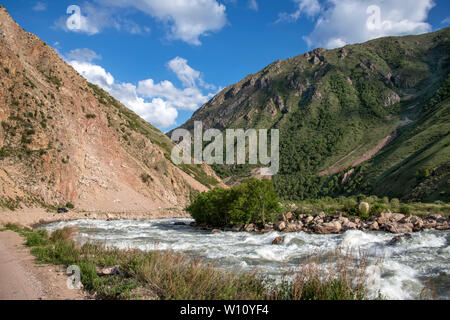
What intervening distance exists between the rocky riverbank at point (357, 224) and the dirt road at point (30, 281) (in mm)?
23956

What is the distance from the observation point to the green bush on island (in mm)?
35188

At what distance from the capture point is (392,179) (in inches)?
2680

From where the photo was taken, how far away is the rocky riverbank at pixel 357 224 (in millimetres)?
27308

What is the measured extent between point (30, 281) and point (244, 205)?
2955cm

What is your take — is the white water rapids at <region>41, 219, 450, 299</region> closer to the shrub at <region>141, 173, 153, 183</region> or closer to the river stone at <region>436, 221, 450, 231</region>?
the river stone at <region>436, 221, 450, 231</region>

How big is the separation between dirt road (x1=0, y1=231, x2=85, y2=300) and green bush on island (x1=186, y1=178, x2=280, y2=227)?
84.6ft

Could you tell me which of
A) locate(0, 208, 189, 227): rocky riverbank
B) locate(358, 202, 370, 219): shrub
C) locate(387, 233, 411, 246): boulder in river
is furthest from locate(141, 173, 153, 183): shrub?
locate(387, 233, 411, 246): boulder in river

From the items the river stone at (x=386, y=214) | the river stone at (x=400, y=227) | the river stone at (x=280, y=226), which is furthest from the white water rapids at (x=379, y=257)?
the river stone at (x=386, y=214)

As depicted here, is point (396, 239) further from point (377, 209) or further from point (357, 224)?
point (377, 209)

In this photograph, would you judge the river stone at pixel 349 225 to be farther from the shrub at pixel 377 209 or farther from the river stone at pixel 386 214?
the shrub at pixel 377 209

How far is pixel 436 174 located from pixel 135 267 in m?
60.2

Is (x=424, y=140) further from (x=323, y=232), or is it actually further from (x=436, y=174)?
(x=323, y=232)
